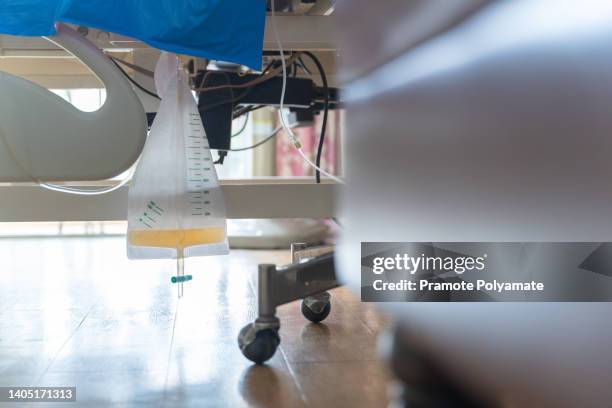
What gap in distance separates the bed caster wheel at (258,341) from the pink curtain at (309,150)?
2986mm

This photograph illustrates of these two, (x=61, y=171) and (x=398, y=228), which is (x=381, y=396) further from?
(x=398, y=228)

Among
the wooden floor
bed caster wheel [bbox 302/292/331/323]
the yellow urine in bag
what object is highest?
the yellow urine in bag

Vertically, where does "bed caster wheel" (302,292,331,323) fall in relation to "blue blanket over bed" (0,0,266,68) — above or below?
below

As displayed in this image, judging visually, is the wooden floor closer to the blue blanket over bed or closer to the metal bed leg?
the metal bed leg

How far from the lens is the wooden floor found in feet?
3.33

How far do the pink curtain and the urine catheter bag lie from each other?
9.19 feet

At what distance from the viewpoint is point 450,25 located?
137 cm

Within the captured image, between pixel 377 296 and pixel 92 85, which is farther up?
pixel 92 85

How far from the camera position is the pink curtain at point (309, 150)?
13.9 ft

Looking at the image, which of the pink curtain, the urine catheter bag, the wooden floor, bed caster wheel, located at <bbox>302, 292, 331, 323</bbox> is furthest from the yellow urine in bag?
the pink curtain

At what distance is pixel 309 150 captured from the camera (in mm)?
4473

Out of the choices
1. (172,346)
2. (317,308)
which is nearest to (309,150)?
(317,308)

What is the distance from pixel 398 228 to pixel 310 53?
52cm

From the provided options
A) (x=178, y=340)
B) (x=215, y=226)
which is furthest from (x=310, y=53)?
(x=178, y=340)
